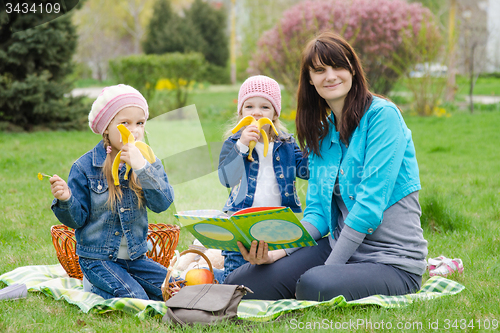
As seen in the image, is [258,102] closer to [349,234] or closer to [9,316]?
[349,234]

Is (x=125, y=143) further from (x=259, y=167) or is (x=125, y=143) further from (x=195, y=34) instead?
(x=195, y=34)

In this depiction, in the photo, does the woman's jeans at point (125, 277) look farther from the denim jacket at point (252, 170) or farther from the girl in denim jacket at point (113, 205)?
the denim jacket at point (252, 170)

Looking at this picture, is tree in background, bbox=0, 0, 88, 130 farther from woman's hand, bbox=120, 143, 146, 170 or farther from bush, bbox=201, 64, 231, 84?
bush, bbox=201, 64, 231, 84

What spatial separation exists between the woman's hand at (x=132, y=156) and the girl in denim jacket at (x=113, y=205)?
119 millimetres

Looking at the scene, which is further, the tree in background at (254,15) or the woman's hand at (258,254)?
the tree in background at (254,15)

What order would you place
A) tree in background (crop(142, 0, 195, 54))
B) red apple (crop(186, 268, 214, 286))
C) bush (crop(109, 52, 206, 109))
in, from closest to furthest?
1. red apple (crop(186, 268, 214, 286))
2. bush (crop(109, 52, 206, 109))
3. tree in background (crop(142, 0, 195, 54))

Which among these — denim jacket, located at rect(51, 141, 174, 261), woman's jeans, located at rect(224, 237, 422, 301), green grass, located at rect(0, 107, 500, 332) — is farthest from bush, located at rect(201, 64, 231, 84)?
woman's jeans, located at rect(224, 237, 422, 301)

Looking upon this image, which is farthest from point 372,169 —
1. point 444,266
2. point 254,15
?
point 254,15

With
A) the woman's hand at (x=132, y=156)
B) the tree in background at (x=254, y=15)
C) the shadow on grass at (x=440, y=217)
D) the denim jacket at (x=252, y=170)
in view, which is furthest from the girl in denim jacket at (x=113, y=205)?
the tree in background at (x=254, y=15)

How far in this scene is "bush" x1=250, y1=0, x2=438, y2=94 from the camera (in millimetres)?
10664

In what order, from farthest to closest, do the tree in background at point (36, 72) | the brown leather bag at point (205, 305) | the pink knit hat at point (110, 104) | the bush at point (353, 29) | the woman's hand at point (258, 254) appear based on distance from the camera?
the bush at point (353, 29) < the tree in background at point (36, 72) < the pink knit hat at point (110, 104) < the woman's hand at point (258, 254) < the brown leather bag at point (205, 305)

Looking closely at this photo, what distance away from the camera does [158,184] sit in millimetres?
2631

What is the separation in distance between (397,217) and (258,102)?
1101 millimetres

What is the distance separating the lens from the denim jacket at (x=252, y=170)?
2.95 m
